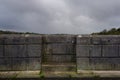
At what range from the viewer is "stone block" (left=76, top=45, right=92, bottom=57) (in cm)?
922

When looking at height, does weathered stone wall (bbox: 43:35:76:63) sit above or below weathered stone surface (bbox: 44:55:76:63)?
above

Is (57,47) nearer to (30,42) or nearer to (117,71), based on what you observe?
(30,42)

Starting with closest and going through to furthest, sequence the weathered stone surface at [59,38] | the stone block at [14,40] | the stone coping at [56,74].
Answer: the stone coping at [56,74], the stone block at [14,40], the weathered stone surface at [59,38]

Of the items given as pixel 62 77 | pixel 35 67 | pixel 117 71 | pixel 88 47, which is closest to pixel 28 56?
pixel 35 67

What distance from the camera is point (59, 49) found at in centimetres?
944

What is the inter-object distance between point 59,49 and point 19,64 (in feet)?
4.28

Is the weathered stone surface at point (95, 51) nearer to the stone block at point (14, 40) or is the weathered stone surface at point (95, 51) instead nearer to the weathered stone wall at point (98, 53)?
the weathered stone wall at point (98, 53)

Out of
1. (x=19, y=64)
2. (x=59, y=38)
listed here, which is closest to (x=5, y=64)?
(x=19, y=64)

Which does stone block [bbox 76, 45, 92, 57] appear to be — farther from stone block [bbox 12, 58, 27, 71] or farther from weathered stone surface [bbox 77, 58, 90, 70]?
stone block [bbox 12, 58, 27, 71]

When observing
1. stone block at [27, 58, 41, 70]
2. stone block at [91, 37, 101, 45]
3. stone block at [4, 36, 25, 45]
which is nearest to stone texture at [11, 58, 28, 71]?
stone block at [27, 58, 41, 70]

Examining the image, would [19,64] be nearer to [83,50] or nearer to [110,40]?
[83,50]

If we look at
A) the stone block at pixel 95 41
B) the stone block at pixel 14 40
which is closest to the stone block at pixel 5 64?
the stone block at pixel 14 40

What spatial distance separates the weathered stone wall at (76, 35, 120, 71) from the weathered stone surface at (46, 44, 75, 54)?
29 centimetres

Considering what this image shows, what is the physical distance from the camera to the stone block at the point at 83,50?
30.2 ft
